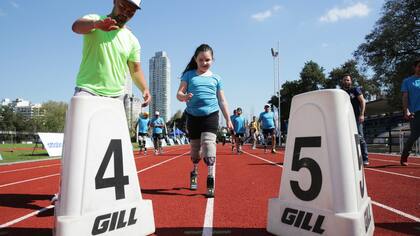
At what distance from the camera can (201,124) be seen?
536 centimetres

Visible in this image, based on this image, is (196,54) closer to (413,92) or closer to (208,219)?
(208,219)

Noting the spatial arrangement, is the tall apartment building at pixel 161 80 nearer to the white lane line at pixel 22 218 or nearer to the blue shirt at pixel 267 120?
the blue shirt at pixel 267 120

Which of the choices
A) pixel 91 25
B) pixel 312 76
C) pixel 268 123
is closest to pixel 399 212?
pixel 91 25

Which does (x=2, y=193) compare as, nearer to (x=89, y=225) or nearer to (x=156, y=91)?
(x=89, y=225)

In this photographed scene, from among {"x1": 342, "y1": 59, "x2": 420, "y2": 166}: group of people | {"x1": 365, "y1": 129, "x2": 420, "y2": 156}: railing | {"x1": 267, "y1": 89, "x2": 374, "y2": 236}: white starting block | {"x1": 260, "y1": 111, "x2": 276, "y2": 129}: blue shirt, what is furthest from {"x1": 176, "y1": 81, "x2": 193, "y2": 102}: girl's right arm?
{"x1": 365, "y1": 129, "x2": 420, "y2": 156}: railing

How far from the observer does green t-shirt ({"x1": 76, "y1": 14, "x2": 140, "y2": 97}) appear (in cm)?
391

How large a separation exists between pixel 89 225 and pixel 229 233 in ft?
3.83

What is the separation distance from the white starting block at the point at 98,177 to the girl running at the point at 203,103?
2196mm

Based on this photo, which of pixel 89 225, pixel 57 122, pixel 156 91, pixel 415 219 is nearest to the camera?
pixel 89 225

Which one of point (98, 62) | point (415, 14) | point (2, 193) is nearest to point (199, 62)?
point (98, 62)

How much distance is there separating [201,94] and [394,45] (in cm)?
2643

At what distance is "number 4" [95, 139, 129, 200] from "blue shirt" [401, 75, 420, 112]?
7.50 meters

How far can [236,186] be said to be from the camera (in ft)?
20.3

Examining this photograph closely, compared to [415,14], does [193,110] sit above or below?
below
